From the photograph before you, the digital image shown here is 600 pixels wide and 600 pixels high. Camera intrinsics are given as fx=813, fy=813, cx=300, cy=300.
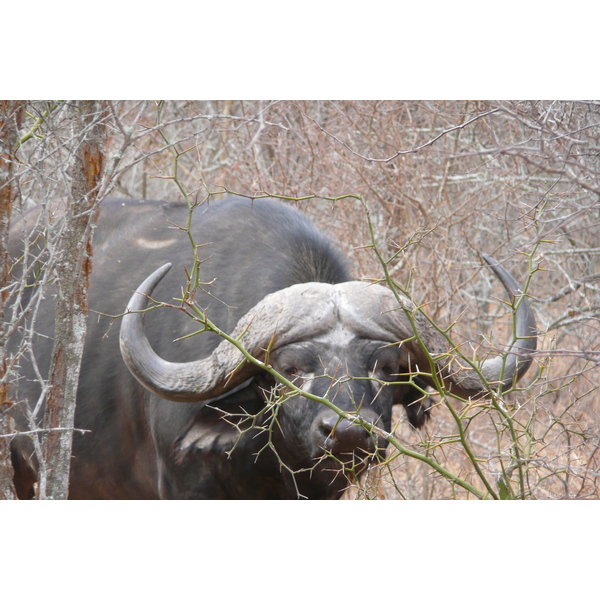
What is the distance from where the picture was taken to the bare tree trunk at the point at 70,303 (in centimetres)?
280

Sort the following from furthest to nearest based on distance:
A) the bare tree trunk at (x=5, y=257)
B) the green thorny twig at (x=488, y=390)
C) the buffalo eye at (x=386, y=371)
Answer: the buffalo eye at (x=386, y=371) < the bare tree trunk at (x=5, y=257) < the green thorny twig at (x=488, y=390)

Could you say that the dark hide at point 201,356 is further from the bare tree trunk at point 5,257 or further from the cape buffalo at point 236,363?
the bare tree trunk at point 5,257

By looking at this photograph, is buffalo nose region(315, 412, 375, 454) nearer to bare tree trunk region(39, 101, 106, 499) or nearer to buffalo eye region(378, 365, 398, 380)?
buffalo eye region(378, 365, 398, 380)

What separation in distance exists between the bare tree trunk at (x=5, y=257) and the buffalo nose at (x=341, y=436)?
104 cm

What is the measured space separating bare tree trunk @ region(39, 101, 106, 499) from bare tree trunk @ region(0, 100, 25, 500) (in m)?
0.19

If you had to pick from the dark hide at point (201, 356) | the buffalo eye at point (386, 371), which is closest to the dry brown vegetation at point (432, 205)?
the dark hide at point (201, 356)

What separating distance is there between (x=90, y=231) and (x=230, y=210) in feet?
3.60

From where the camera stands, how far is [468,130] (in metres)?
5.23

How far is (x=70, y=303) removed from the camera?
284 cm

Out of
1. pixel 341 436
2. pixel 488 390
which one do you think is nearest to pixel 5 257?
pixel 341 436

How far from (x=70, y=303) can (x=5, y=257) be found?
289mm

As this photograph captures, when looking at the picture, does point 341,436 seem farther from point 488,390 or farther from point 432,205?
point 432,205
